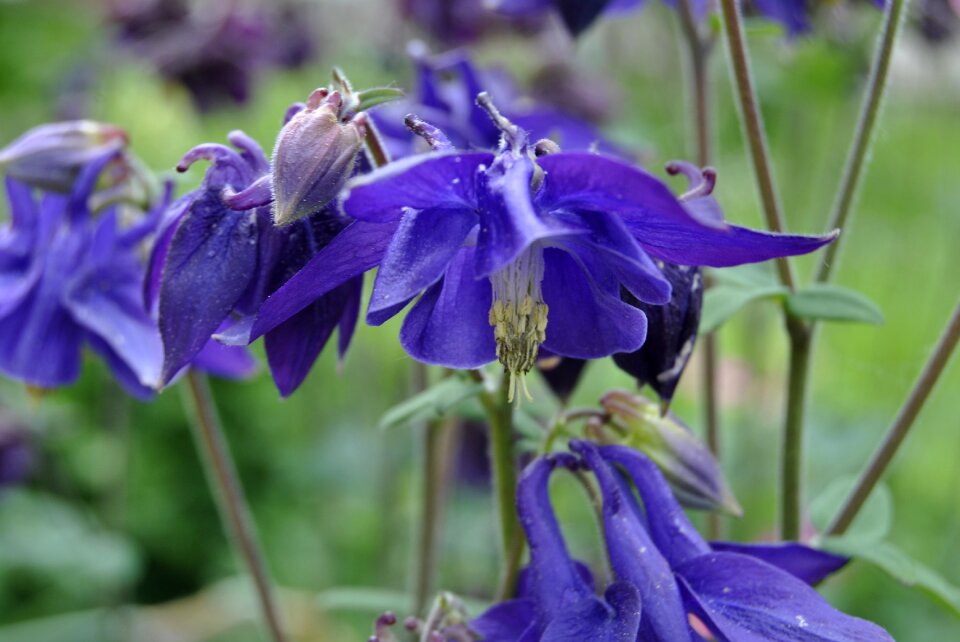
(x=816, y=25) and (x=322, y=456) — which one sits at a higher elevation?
(x=816, y=25)

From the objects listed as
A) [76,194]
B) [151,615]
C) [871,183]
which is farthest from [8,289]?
[871,183]

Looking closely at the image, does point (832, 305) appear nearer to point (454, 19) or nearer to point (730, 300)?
point (730, 300)

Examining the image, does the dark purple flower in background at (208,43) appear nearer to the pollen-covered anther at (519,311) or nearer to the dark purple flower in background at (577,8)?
the dark purple flower in background at (577,8)

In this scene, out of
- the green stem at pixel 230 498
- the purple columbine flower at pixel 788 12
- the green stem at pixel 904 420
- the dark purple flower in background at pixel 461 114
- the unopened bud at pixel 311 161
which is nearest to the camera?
the unopened bud at pixel 311 161

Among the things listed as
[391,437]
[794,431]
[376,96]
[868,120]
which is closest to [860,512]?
[794,431]

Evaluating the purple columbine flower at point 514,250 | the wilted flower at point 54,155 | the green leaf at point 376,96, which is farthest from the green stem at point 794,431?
the wilted flower at point 54,155

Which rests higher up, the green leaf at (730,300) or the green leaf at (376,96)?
the green leaf at (376,96)

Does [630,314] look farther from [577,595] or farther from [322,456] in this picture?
[322,456]
